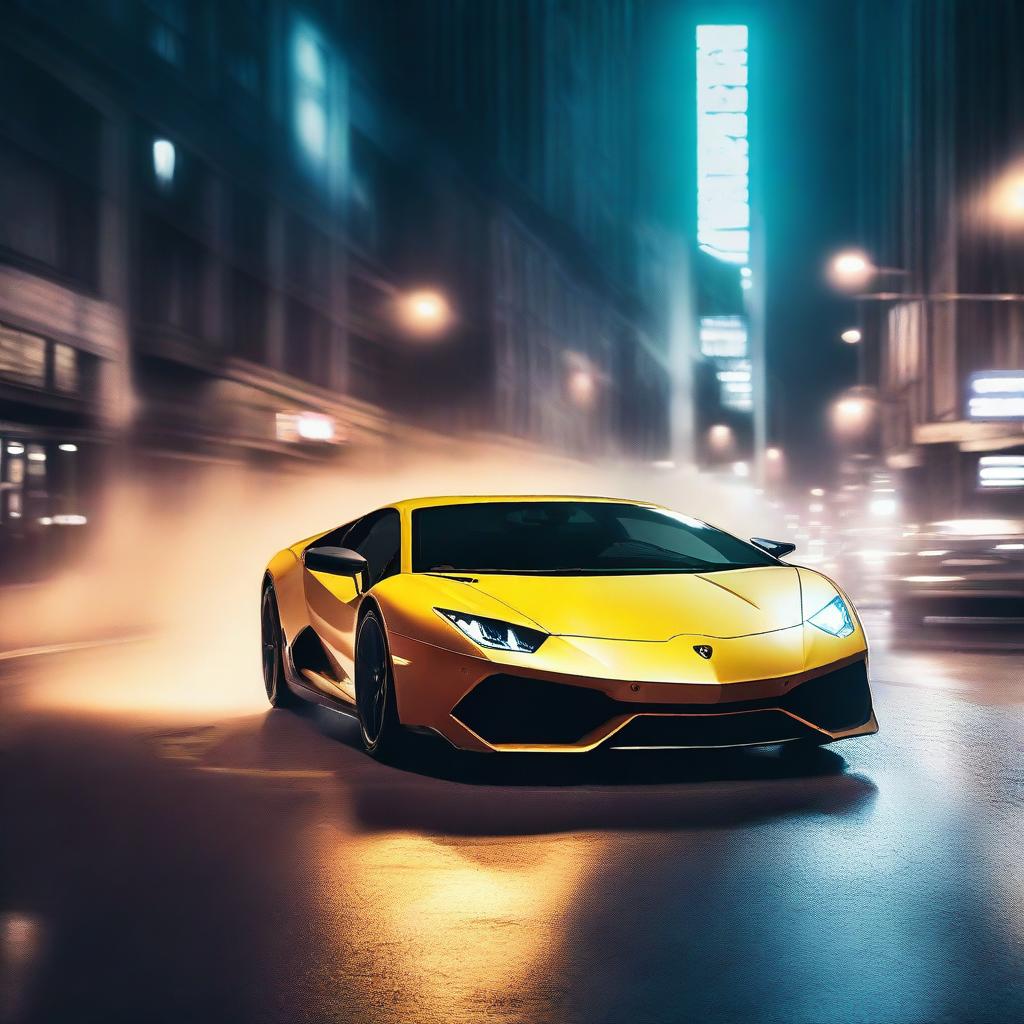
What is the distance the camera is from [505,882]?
4930mm

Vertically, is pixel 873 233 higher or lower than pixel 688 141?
lower

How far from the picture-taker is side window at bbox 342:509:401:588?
836 cm

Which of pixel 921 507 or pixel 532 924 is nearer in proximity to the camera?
pixel 532 924

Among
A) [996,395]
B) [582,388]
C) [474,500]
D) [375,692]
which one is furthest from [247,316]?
[582,388]

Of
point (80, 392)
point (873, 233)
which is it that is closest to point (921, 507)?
point (873, 233)

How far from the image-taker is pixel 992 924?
4391mm

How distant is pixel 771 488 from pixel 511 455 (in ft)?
399

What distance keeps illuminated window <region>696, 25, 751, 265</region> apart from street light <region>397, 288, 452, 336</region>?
5366 inches

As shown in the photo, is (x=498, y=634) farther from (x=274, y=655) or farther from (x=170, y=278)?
(x=170, y=278)

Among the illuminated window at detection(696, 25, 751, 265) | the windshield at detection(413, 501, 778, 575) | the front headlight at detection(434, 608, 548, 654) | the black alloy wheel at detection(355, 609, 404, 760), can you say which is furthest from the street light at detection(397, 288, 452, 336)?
the illuminated window at detection(696, 25, 751, 265)

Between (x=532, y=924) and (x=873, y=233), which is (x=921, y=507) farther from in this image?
(x=532, y=924)

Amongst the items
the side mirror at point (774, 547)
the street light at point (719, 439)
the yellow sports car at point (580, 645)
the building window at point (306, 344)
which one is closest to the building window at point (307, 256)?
the building window at point (306, 344)

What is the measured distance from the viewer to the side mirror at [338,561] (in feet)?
24.3

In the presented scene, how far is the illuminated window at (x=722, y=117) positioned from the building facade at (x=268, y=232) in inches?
4443
